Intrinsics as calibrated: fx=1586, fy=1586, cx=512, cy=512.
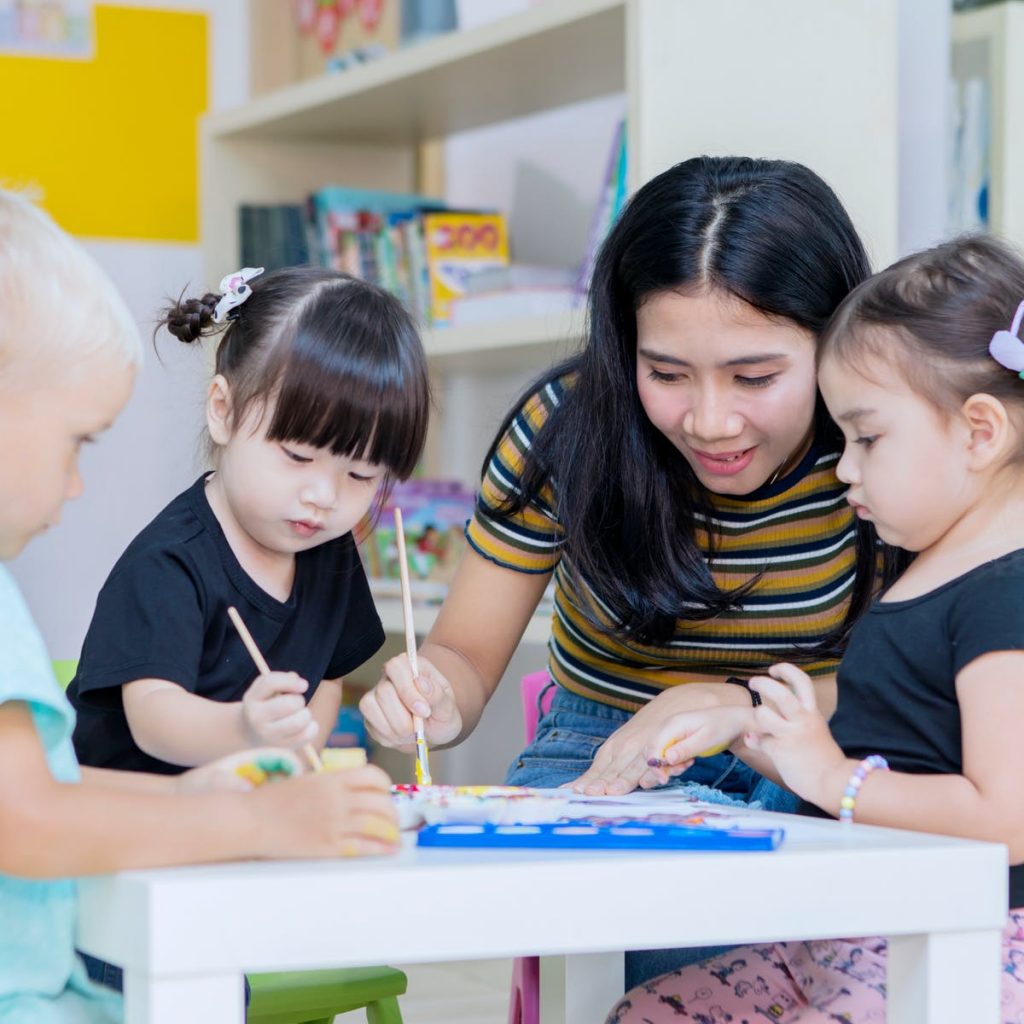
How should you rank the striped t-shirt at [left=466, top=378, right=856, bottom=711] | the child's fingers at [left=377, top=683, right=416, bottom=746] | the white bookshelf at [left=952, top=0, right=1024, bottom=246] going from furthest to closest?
the white bookshelf at [left=952, top=0, right=1024, bottom=246]
the striped t-shirt at [left=466, top=378, right=856, bottom=711]
the child's fingers at [left=377, top=683, right=416, bottom=746]

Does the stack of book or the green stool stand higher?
the stack of book

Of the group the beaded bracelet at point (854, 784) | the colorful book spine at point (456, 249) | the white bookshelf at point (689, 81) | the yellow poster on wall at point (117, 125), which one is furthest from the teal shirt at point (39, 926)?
the yellow poster on wall at point (117, 125)

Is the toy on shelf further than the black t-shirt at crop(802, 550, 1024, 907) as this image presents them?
No

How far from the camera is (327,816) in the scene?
0.79 m

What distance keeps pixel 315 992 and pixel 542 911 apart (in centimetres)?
63

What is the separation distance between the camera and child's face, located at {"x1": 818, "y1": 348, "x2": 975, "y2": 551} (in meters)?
1.12

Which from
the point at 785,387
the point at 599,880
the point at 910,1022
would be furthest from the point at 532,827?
the point at 785,387

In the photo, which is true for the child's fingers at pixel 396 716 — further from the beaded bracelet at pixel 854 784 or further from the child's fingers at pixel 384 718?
the beaded bracelet at pixel 854 784

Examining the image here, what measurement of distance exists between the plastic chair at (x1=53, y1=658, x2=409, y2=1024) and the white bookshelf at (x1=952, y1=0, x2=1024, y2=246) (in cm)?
131

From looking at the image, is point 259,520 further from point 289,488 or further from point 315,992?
point 315,992

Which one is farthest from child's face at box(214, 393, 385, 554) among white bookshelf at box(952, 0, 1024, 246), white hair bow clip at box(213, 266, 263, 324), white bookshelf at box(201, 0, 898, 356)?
white bookshelf at box(952, 0, 1024, 246)

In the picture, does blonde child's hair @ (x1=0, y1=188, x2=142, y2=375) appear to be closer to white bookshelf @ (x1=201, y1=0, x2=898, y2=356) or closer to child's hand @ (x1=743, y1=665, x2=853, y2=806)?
child's hand @ (x1=743, y1=665, x2=853, y2=806)

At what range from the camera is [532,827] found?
2.84 feet

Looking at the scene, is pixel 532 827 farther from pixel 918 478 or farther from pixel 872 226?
pixel 872 226
